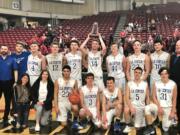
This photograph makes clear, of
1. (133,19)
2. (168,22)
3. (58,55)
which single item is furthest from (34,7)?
(58,55)

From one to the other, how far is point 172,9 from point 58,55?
25.5 metres

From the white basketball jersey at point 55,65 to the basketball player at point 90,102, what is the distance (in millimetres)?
851

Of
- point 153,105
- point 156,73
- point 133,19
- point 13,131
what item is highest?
point 133,19

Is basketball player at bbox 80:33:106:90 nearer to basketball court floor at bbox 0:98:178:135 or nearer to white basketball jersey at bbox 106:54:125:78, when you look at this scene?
white basketball jersey at bbox 106:54:125:78

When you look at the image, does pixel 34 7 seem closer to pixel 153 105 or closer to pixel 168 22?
pixel 168 22

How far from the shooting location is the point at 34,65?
287 inches

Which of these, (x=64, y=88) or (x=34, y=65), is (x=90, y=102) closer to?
(x=64, y=88)

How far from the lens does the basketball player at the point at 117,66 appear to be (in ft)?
23.4

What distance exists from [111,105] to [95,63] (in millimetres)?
1021

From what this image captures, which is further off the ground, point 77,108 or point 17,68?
point 17,68

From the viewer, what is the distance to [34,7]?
30609 millimetres

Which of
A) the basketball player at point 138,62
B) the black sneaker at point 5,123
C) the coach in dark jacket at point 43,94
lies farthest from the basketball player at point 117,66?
the black sneaker at point 5,123

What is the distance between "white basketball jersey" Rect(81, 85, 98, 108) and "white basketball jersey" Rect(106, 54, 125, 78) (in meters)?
0.61

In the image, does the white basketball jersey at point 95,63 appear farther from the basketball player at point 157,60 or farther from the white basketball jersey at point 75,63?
the basketball player at point 157,60
